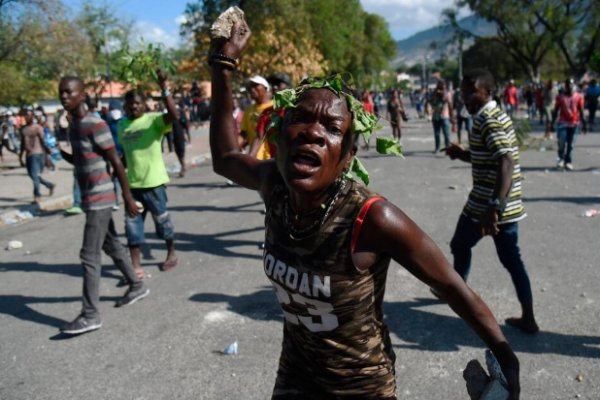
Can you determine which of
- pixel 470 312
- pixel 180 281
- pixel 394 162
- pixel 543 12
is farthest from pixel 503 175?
pixel 543 12

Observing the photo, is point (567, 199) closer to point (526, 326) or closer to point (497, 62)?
point (526, 326)

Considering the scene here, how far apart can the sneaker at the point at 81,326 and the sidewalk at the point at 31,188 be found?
234 inches

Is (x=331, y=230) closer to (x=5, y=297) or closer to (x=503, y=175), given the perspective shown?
(x=503, y=175)

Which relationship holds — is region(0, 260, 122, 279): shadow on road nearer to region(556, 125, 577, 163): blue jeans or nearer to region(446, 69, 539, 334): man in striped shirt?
region(446, 69, 539, 334): man in striped shirt

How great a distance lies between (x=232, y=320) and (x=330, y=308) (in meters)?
2.97

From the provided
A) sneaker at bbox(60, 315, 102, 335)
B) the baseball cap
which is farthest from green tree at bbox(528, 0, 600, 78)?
sneaker at bbox(60, 315, 102, 335)

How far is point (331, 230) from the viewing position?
1.87 m

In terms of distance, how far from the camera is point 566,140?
1100cm

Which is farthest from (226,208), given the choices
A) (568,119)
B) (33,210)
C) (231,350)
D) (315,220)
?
(315,220)

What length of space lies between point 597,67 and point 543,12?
1082 centimetres

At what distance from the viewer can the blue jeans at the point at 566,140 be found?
422 inches

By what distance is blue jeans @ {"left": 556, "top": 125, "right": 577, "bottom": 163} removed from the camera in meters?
10.7

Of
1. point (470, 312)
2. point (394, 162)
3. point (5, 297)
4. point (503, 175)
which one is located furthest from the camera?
point (394, 162)

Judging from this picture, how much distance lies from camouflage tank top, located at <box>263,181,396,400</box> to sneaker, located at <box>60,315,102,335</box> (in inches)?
119
